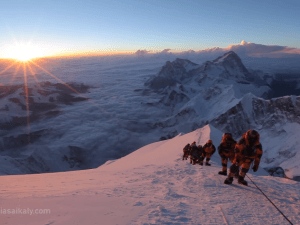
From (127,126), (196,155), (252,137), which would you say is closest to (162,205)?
(252,137)

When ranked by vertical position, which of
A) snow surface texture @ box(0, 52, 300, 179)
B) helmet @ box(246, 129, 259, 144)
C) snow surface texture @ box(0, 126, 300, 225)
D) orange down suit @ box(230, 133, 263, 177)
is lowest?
snow surface texture @ box(0, 52, 300, 179)

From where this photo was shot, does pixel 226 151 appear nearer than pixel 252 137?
No

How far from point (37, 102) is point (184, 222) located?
126 metres

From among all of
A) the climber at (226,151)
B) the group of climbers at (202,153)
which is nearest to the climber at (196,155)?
the group of climbers at (202,153)

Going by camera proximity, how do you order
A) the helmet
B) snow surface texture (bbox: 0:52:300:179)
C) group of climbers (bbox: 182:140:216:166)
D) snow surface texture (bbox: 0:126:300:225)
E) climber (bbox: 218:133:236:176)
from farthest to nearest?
snow surface texture (bbox: 0:52:300:179) < group of climbers (bbox: 182:140:216:166) < climber (bbox: 218:133:236:176) < the helmet < snow surface texture (bbox: 0:126:300:225)

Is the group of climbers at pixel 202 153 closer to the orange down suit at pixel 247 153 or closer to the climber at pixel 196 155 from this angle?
the climber at pixel 196 155

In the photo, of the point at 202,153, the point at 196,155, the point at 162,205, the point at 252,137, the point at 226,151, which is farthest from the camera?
the point at 196,155

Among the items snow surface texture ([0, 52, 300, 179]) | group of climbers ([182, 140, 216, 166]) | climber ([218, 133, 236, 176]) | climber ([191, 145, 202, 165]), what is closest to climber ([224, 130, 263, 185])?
climber ([218, 133, 236, 176])

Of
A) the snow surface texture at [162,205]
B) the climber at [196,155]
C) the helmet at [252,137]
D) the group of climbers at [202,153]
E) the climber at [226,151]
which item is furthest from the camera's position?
the climber at [196,155]

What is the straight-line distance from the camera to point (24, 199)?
3.94m

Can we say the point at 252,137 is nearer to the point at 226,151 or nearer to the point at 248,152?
the point at 248,152

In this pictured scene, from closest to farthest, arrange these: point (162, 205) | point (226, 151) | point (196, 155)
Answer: point (162, 205)
point (226, 151)
point (196, 155)

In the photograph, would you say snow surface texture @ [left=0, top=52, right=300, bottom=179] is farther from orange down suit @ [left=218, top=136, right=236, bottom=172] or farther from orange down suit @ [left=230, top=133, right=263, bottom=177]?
orange down suit @ [left=230, top=133, right=263, bottom=177]

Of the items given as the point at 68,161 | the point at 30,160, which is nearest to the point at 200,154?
the point at 30,160
